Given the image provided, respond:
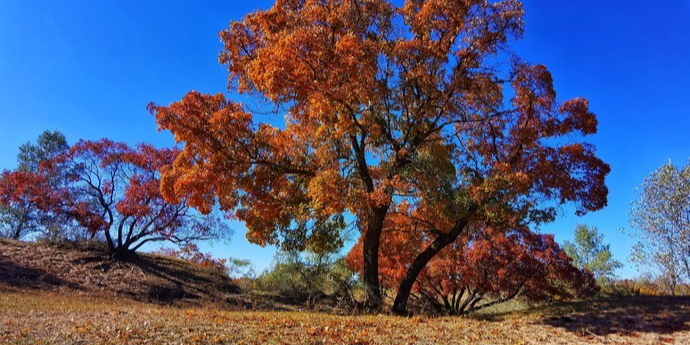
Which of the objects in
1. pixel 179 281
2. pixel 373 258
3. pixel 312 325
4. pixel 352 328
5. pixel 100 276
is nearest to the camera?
pixel 352 328

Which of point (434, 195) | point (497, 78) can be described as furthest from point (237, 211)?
point (497, 78)

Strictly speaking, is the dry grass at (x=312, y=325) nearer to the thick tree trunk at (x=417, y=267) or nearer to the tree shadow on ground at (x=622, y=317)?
the tree shadow on ground at (x=622, y=317)

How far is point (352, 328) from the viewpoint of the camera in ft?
29.2

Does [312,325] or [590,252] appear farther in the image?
[590,252]

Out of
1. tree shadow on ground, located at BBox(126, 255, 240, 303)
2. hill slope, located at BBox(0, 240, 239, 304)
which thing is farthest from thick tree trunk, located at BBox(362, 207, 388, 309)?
tree shadow on ground, located at BBox(126, 255, 240, 303)

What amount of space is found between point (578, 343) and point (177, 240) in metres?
19.9

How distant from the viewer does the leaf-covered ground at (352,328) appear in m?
7.18

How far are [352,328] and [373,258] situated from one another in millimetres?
4613

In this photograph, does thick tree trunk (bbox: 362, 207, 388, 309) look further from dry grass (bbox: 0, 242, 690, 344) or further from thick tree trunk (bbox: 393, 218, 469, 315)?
dry grass (bbox: 0, 242, 690, 344)

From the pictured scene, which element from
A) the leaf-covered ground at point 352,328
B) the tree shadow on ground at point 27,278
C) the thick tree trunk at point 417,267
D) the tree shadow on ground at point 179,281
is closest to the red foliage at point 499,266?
the thick tree trunk at point 417,267

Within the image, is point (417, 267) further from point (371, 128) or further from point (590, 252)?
point (590, 252)

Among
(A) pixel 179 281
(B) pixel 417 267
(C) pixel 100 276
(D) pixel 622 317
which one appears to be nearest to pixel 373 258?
(B) pixel 417 267

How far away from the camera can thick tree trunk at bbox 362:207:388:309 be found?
13195mm

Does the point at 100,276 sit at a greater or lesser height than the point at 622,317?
lesser
